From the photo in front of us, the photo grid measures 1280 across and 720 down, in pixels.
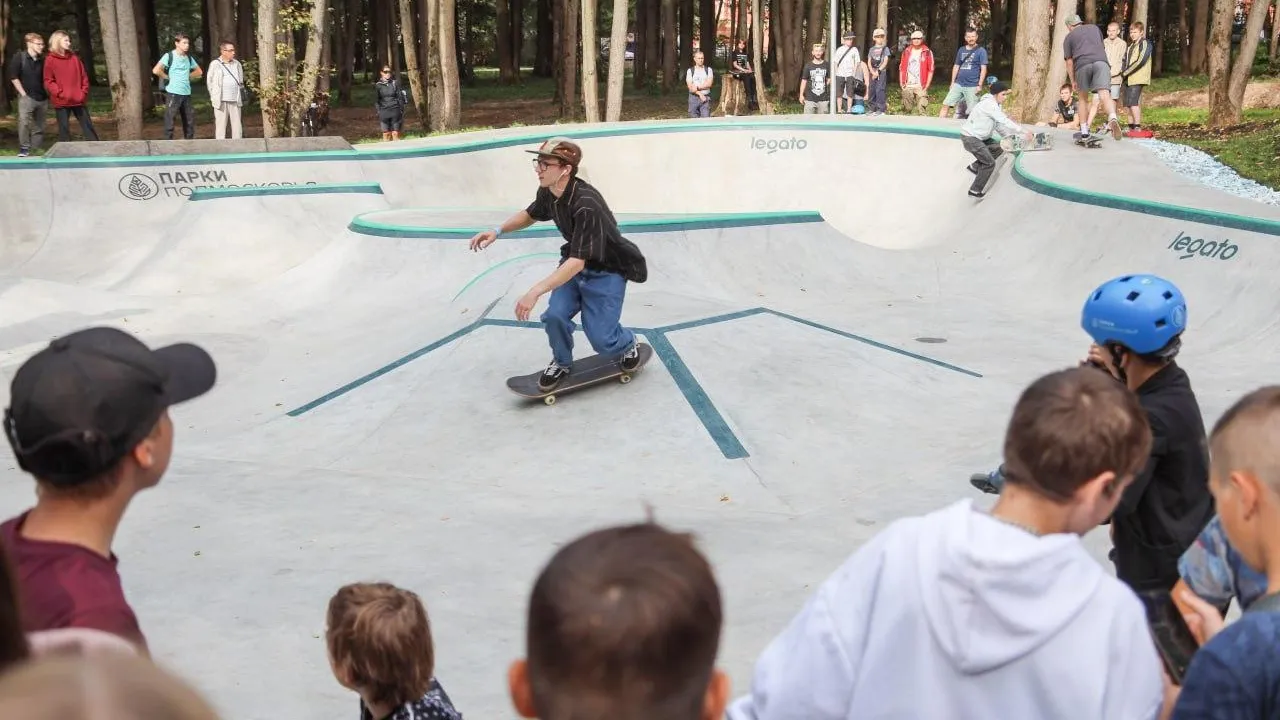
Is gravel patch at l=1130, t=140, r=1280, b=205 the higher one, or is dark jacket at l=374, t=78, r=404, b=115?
dark jacket at l=374, t=78, r=404, b=115

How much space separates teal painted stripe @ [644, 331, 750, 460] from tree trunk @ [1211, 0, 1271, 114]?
479 inches

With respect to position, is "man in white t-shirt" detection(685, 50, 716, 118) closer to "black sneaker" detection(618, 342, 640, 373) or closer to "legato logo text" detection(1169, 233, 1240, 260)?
"legato logo text" detection(1169, 233, 1240, 260)

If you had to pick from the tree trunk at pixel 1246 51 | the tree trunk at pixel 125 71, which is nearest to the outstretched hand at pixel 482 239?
the tree trunk at pixel 1246 51

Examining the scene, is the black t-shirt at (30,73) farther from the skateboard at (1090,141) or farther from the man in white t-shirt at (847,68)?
the skateboard at (1090,141)

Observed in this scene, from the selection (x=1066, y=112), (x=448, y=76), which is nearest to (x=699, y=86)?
(x=448, y=76)

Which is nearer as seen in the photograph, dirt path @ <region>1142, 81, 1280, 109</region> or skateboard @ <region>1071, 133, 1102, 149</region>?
skateboard @ <region>1071, 133, 1102, 149</region>

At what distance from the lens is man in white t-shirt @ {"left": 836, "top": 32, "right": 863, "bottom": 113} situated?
22.5 m

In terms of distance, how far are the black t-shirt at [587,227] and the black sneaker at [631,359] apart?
66 centimetres

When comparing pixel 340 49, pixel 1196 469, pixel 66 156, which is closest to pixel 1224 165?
pixel 1196 469

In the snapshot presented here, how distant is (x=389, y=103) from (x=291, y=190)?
28.5ft

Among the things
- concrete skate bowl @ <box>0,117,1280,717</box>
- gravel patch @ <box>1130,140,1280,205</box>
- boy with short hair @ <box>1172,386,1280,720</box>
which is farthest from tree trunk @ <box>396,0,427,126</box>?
boy with short hair @ <box>1172,386,1280,720</box>

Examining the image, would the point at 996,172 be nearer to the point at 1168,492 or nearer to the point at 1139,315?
the point at 1139,315

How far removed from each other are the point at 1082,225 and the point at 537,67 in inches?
1432

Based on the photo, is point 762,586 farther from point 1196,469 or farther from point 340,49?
point 340,49
